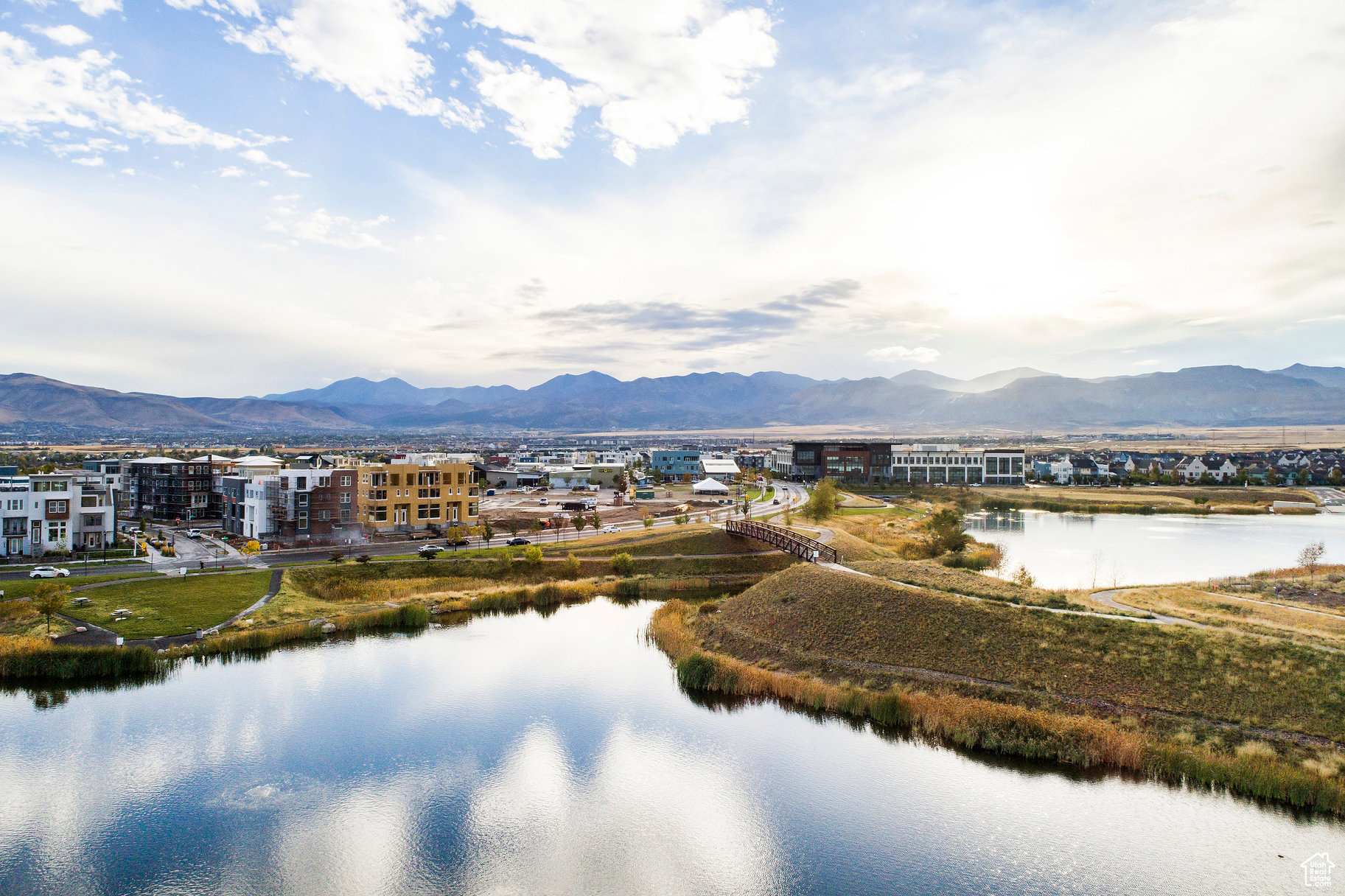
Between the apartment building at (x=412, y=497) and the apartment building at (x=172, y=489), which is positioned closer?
the apartment building at (x=412, y=497)

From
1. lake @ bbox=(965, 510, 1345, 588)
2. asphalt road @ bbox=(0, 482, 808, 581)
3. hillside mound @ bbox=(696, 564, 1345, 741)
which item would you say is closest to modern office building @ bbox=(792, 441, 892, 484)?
lake @ bbox=(965, 510, 1345, 588)

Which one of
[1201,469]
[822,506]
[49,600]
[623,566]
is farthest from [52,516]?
[1201,469]

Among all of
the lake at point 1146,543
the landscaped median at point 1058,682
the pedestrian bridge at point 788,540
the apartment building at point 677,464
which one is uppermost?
the apartment building at point 677,464

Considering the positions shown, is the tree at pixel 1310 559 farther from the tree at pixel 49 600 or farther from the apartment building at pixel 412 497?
the tree at pixel 49 600

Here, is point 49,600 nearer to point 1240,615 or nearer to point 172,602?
point 172,602

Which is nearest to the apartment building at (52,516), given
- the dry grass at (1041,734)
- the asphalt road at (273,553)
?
the asphalt road at (273,553)
